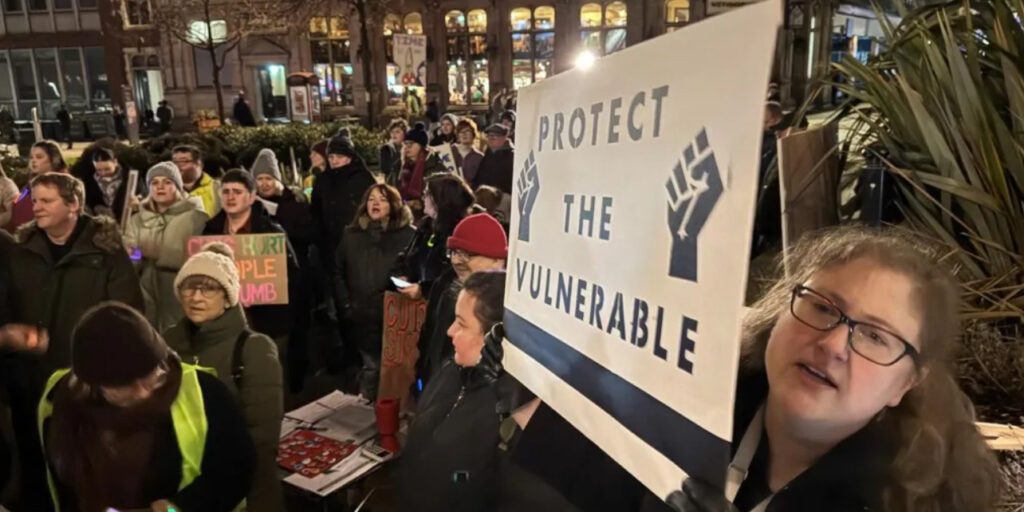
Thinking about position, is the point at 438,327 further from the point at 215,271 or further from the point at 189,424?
the point at 189,424

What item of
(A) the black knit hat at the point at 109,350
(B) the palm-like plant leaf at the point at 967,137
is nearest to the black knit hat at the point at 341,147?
(A) the black knit hat at the point at 109,350

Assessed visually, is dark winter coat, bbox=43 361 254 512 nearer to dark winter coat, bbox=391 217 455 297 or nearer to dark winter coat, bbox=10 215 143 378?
dark winter coat, bbox=10 215 143 378

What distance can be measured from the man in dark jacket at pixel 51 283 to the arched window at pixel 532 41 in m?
22.9

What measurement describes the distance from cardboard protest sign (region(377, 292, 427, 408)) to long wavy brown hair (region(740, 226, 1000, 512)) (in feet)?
9.26

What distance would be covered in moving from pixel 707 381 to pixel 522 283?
72 cm

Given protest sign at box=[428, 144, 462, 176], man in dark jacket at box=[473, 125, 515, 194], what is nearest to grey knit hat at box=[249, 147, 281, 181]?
protest sign at box=[428, 144, 462, 176]

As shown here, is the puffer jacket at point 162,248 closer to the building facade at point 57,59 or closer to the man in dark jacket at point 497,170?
the man in dark jacket at point 497,170

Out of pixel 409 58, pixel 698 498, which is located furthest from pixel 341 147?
pixel 698 498

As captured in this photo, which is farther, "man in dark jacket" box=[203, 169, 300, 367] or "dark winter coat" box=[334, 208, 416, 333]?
"dark winter coat" box=[334, 208, 416, 333]

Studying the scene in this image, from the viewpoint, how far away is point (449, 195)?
14.1 feet

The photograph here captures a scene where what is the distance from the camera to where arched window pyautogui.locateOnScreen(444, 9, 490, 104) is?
26.4 m

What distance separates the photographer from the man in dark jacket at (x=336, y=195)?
602 cm

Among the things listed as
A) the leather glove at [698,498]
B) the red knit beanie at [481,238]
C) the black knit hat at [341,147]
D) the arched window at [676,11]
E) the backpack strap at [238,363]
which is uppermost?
the arched window at [676,11]

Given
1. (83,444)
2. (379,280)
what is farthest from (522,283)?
(379,280)
